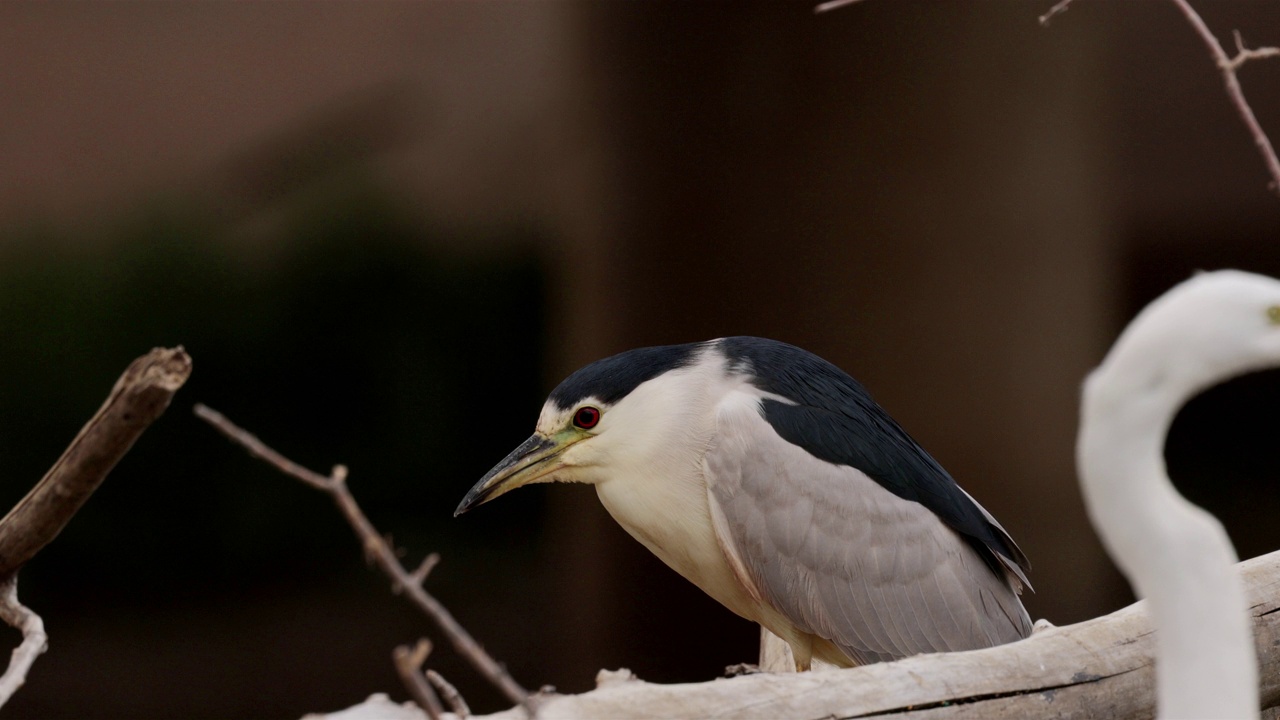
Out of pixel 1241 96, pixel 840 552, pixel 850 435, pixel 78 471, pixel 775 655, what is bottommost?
pixel 775 655

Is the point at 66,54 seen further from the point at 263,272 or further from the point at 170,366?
the point at 170,366

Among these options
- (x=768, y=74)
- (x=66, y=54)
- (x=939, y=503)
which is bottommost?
(x=939, y=503)

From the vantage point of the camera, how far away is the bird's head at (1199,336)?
622 millimetres

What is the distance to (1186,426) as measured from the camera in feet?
9.95

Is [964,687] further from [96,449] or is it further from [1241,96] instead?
[96,449]

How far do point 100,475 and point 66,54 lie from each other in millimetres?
2222

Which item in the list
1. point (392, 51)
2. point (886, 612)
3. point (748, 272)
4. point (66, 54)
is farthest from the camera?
point (748, 272)

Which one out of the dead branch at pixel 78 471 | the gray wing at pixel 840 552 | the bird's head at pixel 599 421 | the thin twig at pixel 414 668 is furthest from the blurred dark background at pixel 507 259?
the thin twig at pixel 414 668

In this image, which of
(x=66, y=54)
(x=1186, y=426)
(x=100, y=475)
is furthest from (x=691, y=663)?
(x=100, y=475)

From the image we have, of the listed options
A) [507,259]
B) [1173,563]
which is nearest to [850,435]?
[1173,563]

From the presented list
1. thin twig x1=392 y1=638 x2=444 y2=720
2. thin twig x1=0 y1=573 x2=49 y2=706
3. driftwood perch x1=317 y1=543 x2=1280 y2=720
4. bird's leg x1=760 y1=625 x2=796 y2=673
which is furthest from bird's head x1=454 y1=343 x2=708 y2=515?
thin twig x1=392 y1=638 x2=444 y2=720

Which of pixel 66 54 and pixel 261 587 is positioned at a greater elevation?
pixel 66 54

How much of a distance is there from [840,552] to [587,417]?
34 centimetres

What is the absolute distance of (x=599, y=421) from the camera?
1529mm
